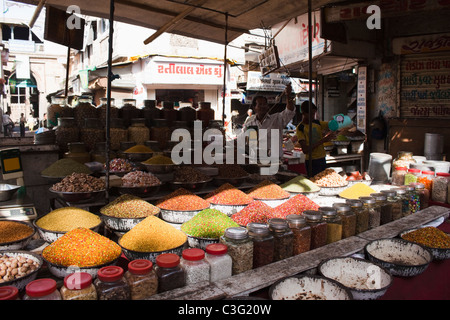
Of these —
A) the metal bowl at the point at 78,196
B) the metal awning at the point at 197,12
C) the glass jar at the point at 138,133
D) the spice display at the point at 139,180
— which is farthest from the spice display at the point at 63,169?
the metal awning at the point at 197,12

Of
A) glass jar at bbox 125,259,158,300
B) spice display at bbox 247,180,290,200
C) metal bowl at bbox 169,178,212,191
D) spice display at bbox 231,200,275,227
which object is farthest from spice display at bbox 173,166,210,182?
glass jar at bbox 125,259,158,300

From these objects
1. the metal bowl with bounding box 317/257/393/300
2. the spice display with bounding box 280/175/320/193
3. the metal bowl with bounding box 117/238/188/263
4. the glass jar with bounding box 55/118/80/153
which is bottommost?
the metal bowl with bounding box 317/257/393/300

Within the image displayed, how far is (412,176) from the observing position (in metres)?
2.90

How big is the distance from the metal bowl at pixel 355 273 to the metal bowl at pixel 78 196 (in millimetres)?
1486

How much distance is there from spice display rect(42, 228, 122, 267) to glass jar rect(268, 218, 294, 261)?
71cm

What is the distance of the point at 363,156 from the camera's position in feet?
18.8

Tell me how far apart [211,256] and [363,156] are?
202 inches

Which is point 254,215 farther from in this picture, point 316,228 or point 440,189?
point 440,189

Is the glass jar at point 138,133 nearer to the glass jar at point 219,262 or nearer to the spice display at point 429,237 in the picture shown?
the glass jar at point 219,262

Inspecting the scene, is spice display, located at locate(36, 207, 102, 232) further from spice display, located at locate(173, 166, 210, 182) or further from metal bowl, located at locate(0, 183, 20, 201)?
spice display, located at locate(173, 166, 210, 182)

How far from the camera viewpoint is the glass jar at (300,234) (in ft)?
5.21

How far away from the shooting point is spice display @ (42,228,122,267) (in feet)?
4.11

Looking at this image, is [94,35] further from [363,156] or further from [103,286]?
[103,286]
